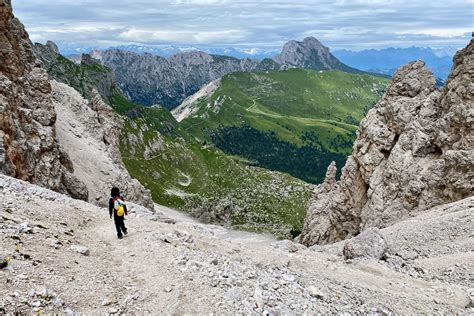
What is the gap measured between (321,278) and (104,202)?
49.0 meters

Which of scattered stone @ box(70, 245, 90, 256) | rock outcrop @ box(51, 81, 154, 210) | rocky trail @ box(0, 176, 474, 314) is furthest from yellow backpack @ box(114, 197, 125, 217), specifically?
rock outcrop @ box(51, 81, 154, 210)

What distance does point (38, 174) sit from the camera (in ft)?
168

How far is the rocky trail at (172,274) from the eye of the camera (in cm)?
1642

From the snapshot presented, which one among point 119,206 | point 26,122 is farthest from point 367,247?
point 26,122

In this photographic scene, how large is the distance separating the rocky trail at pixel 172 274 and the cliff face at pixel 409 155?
799 inches

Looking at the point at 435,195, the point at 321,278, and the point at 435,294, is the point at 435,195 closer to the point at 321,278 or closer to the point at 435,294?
the point at 435,294

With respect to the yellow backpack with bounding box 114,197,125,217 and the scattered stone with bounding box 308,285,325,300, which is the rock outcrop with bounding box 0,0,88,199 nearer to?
the yellow backpack with bounding box 114,197,125,217

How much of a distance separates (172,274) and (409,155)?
43754mm

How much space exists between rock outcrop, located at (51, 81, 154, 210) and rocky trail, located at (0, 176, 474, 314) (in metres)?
40.4

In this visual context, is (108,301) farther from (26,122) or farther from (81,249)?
(26,122)

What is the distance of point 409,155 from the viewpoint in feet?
178

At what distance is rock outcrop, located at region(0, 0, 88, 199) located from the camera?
4700cm

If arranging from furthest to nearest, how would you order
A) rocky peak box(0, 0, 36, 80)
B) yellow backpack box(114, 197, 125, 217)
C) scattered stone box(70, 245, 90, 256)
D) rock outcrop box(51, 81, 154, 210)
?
rock outcrop box(51, 81, 154, 210), rocky peak box(0, 0, 36, 80), yellow backpack box(114, 197, 125, 217), scattered stone box(70, 245, 90, 256)

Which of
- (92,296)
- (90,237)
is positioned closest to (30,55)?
(90,237)
